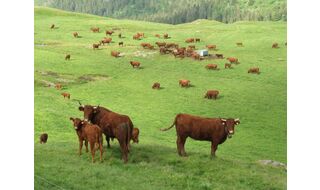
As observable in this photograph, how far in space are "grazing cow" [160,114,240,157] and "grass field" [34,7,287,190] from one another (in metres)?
0.50

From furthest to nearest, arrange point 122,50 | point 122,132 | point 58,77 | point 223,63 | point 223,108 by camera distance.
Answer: point 122,50, point 223,63, point 58,77, point 223,108, point 122,132

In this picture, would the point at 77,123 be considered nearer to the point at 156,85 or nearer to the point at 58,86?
the point at 58,86

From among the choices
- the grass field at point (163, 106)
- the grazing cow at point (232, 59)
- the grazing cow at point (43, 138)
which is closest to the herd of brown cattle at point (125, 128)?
the grass field at point (163, 106)

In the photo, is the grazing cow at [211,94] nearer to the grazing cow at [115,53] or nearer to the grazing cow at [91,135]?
the grazing cow at [115,53]

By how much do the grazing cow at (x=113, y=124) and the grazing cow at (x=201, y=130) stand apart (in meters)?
1.79

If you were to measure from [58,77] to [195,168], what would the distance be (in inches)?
594

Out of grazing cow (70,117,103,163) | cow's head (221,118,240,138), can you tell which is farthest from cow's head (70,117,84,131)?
cow's head (221,118,240,138)

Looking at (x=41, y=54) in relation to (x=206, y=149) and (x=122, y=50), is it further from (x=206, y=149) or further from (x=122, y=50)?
(x=206, y=149)

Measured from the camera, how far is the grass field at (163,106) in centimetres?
1498

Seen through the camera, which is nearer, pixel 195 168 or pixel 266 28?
pixel 195 168

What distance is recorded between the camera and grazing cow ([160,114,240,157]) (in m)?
16.4
